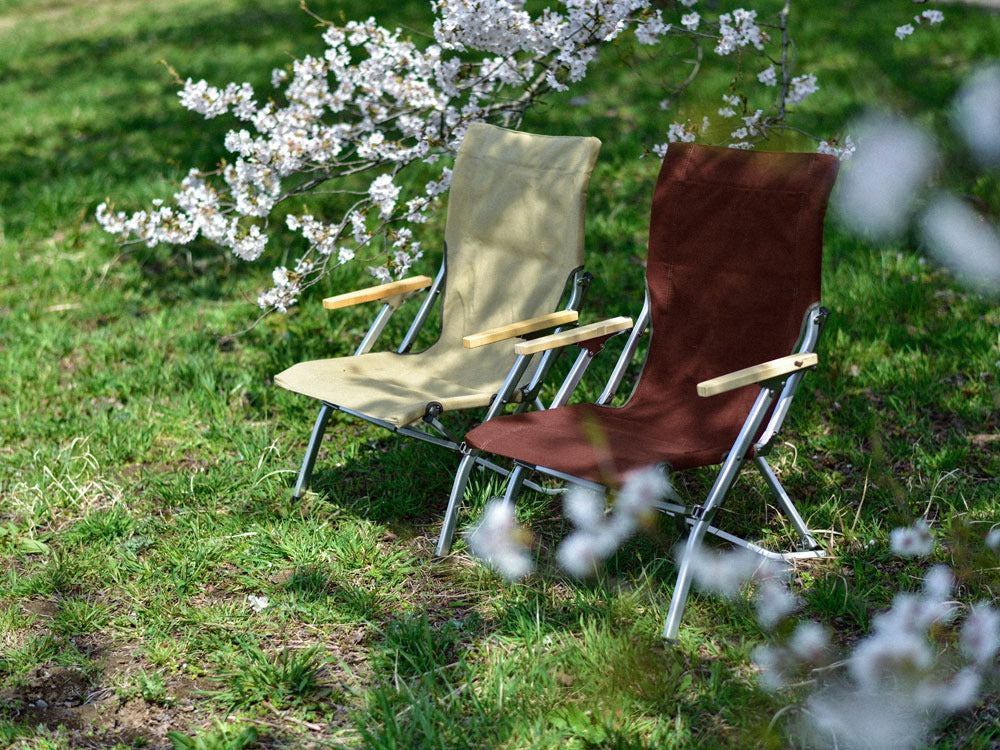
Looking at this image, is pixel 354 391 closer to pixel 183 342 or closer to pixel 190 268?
pixel 183 342

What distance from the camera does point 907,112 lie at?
1036 mm

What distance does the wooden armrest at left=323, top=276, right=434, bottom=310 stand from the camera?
151 inches

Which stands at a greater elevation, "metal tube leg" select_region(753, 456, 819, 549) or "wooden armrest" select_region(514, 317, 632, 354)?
"wooden armrest" select_region(514, 317, 632, 354)

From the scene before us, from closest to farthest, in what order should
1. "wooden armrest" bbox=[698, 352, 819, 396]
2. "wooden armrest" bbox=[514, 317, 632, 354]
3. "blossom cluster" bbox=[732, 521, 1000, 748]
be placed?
"blossom cluster" bbox=[732, 521, 1000, 748]
"wooden armrest" bbox=[698, 352, 819, 396]
"wooden armrest" bbox=[514, 317, 632, 354]

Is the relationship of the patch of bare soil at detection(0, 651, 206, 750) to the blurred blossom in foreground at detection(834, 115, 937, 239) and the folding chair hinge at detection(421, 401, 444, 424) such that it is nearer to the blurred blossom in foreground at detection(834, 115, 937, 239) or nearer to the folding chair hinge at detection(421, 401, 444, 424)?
the folding chair hinge at detection(421, 401, 444, 424)

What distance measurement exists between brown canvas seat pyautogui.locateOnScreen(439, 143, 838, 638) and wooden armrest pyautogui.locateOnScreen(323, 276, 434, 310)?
36.8 inches

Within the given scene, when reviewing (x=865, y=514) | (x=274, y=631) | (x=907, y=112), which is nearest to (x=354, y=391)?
(x=274, y=631)

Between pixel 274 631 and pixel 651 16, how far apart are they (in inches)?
107

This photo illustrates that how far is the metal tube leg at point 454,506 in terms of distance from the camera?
328 cm

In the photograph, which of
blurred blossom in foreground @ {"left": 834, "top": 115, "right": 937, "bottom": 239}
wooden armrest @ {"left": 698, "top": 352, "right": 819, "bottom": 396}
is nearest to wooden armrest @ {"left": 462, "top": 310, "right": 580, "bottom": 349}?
wooden armrest @ {"left": 698, "top": 352, "right": 819, "bottom": 396}

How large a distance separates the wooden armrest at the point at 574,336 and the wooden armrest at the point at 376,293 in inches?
31.2

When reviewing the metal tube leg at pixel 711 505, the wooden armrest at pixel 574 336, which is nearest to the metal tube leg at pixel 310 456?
the wooden armrest at pixel 574 336

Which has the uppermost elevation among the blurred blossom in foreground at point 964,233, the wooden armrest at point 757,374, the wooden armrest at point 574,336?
the blurred blossom in foreground at point 964,233

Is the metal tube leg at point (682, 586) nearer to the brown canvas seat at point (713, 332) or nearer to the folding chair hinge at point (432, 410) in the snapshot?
the brown canvas seat at point (713, 332)
